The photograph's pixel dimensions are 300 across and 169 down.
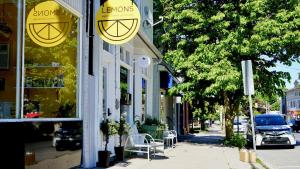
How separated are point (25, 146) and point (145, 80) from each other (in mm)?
12658

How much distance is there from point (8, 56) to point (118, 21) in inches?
123

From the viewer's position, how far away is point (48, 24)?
8914 millimetres

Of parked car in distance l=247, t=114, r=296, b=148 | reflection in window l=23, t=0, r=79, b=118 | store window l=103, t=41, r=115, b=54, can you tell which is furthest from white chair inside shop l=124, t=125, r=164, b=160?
parked car in distance l=247, t=114, r=296, b=148

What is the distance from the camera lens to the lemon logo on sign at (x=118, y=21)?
32.8ft

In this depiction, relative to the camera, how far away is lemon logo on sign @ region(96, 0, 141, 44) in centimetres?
998

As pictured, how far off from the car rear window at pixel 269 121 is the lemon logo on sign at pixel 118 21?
14529mm

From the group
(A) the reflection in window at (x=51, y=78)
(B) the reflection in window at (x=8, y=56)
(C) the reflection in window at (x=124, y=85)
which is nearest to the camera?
(B) the reflection in window at (x=8, y=56)

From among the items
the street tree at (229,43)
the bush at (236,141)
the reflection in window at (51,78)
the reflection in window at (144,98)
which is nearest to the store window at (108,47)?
the reflection in window at (51,78)

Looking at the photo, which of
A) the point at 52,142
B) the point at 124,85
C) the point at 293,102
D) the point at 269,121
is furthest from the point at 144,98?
the point at 293,102

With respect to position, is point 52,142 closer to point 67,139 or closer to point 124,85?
point 67,139

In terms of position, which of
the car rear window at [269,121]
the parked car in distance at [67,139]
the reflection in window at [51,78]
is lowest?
the parked car in distance at [67,139]

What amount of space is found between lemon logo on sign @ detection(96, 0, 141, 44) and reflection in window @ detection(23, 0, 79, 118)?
60 centimetres

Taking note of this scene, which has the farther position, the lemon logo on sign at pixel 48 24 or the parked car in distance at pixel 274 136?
the parked car in distance at pixel 274 136

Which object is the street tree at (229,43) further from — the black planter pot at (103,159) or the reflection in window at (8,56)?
the reflection in window at (8,56)
